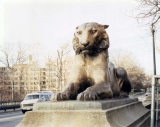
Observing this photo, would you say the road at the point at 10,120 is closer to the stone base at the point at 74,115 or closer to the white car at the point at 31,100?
the white car at the point at 31,100

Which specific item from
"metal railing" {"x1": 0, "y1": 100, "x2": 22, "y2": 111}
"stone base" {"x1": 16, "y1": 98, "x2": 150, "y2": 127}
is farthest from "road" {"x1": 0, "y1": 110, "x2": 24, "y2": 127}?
"stone base" {"x1": 16, "y1": 98, "x2": 150, "y2": 127}


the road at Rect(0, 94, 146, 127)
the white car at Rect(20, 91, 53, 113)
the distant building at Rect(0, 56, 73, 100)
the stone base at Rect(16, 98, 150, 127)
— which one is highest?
the distant building at Rect(0, 56, 73, 100)

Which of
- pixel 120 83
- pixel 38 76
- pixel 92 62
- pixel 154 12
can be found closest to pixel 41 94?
pixel 154 12

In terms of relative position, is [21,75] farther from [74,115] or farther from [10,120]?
[74,115]

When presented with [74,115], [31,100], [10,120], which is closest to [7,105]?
[31,100]

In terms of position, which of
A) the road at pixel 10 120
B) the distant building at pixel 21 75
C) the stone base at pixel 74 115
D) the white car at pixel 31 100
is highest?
the distant building at pixel 21 75

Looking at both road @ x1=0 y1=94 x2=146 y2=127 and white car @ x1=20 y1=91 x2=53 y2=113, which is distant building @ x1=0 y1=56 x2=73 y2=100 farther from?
road @ x1=0 y1=94 x2=146 y2=127

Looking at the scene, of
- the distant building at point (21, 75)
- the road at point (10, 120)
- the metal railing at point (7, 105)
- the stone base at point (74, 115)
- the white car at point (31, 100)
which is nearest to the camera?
the stone base at point (74, 115)

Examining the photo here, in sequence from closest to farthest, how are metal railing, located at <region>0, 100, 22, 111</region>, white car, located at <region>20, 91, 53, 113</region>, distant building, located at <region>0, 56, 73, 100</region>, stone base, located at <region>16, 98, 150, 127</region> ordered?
stone base, located at <region>16, 98, 150, 127</region> < white car, located at <region>20, 91, 53, 113</region> < metal railing, located at <region>0, 100, 22, 111</region> < distant building, located at <region>0, 56, 73, 100</region>

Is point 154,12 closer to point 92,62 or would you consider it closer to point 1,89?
point 92,62

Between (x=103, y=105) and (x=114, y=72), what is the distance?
9.98 feet

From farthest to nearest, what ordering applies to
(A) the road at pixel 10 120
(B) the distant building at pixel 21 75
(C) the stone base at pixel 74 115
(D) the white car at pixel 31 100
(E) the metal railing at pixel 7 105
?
(B) the distant building at pixel 21 75, (E) the metal railing at pixel 7 105, (D) the white car at pixel 31 100, (A) the road at pixel 10 120, (C) the stone base at pixel 74 115

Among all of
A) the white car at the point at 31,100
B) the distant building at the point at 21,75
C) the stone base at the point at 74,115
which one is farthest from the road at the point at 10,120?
the distant building at the point at 21,75

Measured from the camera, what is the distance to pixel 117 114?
559cm
